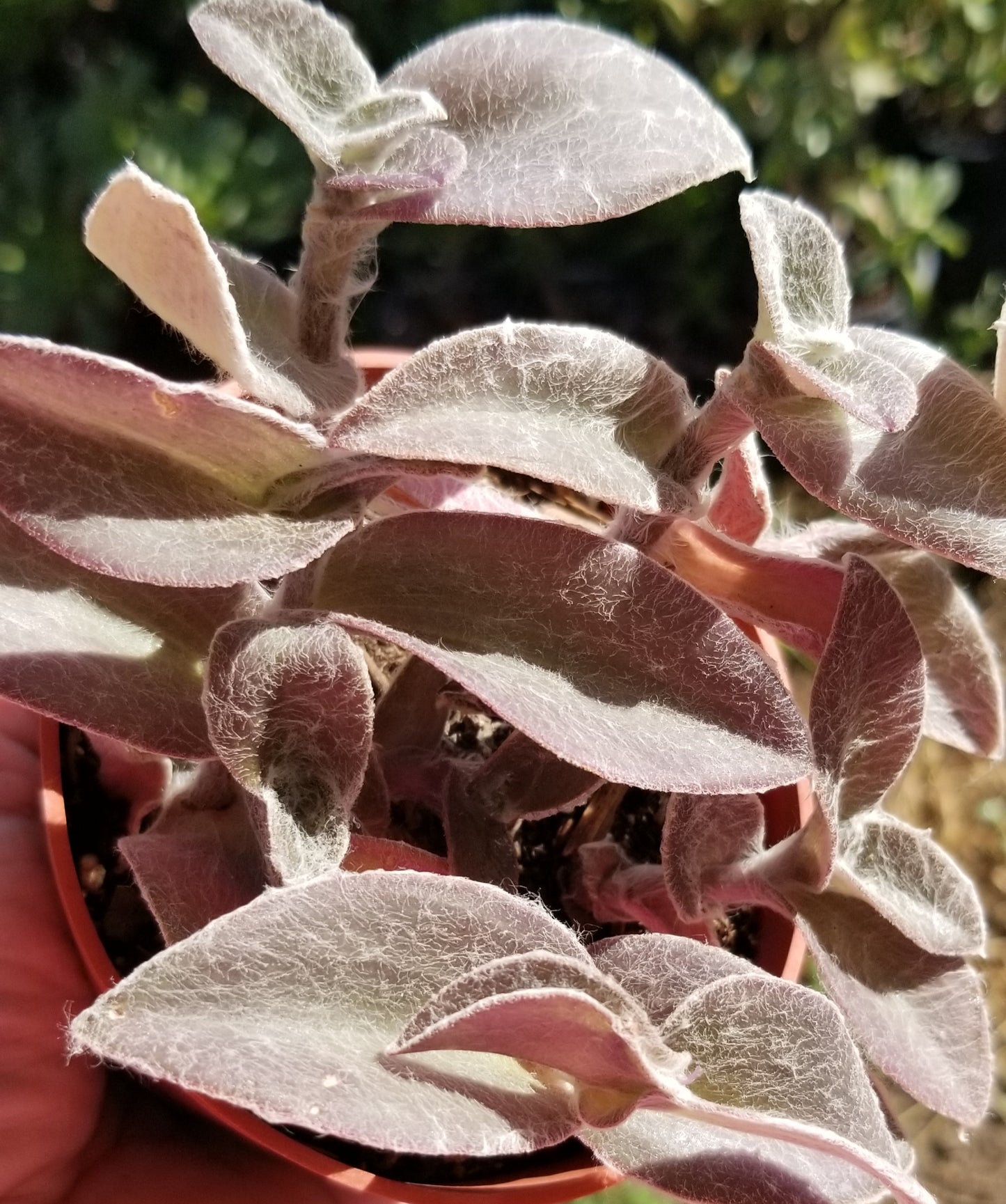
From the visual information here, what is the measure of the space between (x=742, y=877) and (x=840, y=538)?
0.20 metres

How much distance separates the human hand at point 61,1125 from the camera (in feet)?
2.21

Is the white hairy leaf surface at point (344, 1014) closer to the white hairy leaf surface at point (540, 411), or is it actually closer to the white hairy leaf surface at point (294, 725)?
the white hairy leaf surface at point (294, 725)

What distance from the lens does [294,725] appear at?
0.43 metres

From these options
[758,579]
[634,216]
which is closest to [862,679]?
[758,579]

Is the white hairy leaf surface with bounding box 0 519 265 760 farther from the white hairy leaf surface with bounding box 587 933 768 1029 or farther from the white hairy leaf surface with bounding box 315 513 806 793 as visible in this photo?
the white hairy leaf surface with bounding box 587 933 768 1029

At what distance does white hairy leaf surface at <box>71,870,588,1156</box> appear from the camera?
32 cm

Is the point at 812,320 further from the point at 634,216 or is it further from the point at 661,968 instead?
the point at 634,216

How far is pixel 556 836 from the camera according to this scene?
72cm

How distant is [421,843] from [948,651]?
0.33m

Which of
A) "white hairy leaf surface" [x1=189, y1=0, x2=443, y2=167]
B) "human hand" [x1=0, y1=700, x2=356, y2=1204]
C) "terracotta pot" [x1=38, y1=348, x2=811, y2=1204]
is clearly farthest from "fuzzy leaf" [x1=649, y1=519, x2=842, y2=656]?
"human hand" [x1=0, y1=700, x2=356, y2=1204]

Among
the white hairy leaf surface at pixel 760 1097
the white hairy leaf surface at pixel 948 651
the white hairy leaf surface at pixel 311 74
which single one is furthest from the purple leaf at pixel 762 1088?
the white hairy leaf surface at pixel 311 74

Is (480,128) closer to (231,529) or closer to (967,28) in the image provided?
(231,529)

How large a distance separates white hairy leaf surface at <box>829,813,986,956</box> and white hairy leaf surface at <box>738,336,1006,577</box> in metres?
0.17

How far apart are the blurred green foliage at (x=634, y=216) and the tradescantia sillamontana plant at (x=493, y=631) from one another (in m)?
0.66
